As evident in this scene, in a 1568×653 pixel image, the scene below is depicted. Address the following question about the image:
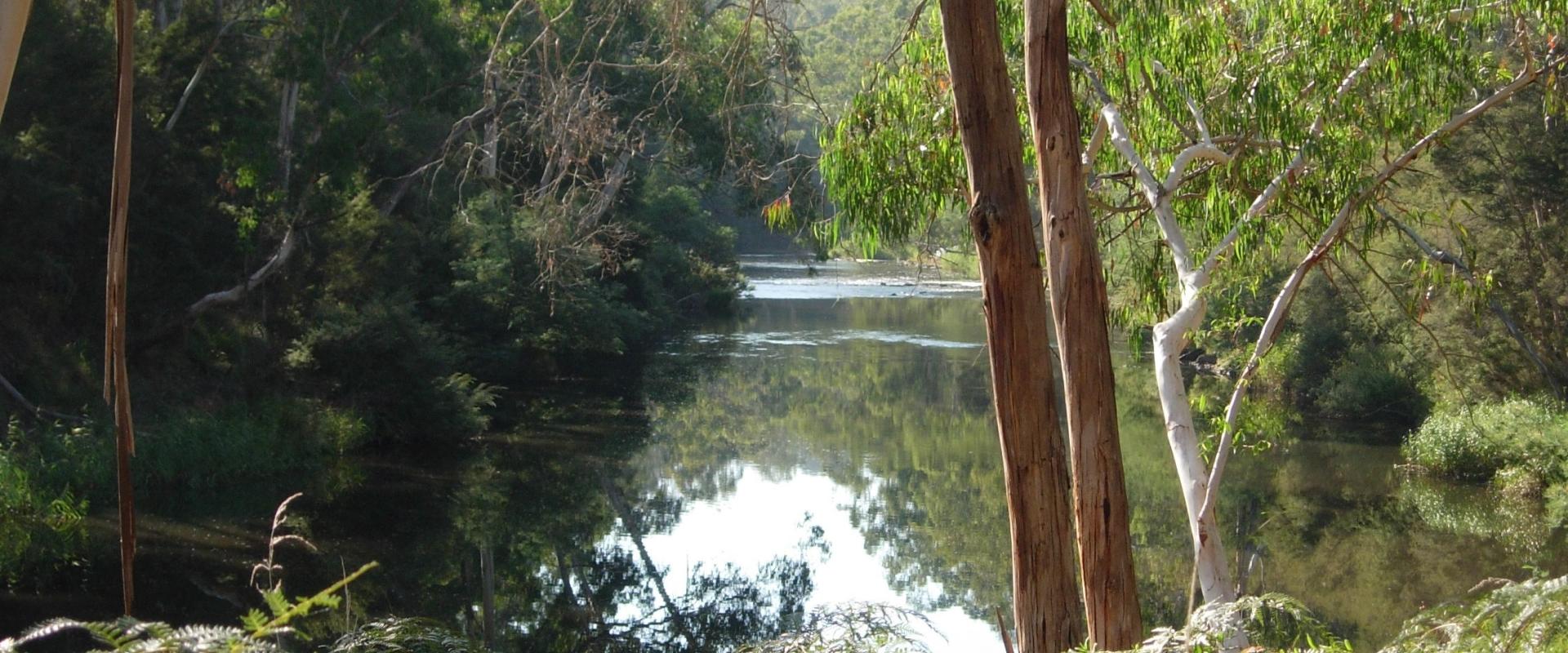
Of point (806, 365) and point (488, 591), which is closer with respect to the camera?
point (488, 591)

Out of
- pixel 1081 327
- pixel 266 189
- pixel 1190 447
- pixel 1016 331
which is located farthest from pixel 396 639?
pixel 266 189

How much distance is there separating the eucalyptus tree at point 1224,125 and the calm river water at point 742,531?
1341 millimetres

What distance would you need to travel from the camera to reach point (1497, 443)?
1205 cm

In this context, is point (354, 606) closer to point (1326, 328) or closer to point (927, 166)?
point (927, 166)

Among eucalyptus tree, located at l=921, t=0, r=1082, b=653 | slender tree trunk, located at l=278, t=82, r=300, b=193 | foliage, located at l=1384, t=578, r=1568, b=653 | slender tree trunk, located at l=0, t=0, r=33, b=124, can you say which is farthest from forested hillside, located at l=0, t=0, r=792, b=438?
slender tree trunk, located at l=0, t=0, r=33, b=124

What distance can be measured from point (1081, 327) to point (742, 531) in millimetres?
7243

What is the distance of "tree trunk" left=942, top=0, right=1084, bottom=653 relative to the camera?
3426 millimetres

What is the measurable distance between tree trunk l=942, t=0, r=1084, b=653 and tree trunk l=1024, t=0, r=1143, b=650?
0.12 metres

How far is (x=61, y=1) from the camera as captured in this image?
10.8 metres

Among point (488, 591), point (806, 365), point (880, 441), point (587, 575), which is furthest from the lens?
point (806, 365)

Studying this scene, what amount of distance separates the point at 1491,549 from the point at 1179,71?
661 cm

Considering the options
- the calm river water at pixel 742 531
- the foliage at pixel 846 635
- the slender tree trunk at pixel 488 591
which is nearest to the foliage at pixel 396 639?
the foliage at pixel 846 635

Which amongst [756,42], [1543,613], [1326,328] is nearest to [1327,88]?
[756,42]

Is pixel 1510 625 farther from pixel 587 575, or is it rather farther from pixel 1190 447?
pixel 587 575
